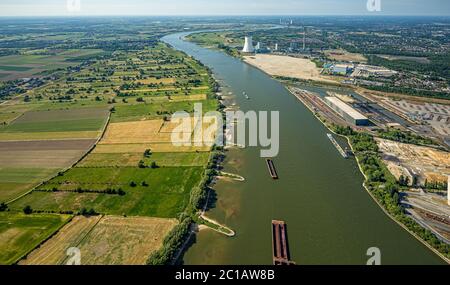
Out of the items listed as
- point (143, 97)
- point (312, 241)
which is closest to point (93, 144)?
point (143, 97)

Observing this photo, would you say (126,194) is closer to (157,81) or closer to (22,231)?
(22,231)

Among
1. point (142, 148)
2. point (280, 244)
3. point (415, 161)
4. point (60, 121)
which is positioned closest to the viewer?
point (280, 244)

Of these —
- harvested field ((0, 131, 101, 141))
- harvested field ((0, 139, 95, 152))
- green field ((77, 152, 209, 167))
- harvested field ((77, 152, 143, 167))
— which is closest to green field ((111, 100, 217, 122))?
harvested field ((0, 131, 101, 141))

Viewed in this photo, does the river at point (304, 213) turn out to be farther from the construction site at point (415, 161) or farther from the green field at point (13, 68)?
the green field at point (13, 68)

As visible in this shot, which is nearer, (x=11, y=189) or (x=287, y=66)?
(x=11, y=189)

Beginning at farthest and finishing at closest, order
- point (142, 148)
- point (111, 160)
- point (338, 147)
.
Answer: point (142, 148) → point (338, 147) → point (111, 160)

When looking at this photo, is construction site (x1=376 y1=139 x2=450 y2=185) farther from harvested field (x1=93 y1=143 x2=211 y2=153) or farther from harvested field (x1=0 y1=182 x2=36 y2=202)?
harvested field (x1=0 y1=182 x2=36 y2=202)

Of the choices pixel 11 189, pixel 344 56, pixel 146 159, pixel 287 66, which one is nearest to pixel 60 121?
pixel 11 189
